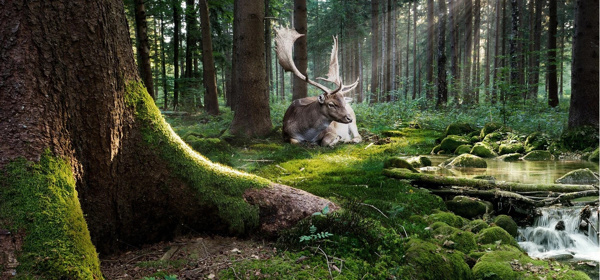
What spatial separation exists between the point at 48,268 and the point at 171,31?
26.3 metres

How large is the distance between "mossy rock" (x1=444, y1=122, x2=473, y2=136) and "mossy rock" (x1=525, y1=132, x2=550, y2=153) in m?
2.37

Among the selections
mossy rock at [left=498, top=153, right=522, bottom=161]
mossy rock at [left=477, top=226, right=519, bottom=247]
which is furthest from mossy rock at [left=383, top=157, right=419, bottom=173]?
mossy rock at [left=498, top=153, right=522, bottom=161]

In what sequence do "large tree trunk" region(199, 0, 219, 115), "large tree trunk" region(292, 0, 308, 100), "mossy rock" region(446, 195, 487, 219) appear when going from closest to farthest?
"mossy rock" region(446, 195, 487, 219), "large tree trunk" region(292, 0, 308, 100), "large tree trunk" region(199, 0, 219, 115)

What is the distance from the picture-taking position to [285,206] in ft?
11.3

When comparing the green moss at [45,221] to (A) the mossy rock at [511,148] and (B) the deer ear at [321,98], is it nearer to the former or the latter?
(B) the deer ear at [321,98]

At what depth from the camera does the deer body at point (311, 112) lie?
907 cm

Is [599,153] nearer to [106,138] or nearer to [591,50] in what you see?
[591,50]

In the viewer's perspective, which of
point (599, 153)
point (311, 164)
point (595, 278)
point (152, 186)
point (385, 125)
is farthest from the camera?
point (385, 125)

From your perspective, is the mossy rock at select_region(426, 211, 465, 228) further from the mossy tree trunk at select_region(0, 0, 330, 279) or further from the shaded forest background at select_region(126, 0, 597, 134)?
the shaded forest background at select_region(126, 0, 597, 134)

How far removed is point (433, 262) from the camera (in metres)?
3.16

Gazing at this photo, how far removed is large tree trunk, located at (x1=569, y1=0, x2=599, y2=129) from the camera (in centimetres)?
925

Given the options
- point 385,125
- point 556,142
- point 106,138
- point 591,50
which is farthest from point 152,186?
point 385,125

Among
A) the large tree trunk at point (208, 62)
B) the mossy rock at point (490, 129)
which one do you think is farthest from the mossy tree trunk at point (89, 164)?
the large tree trunk at point (208, 62)

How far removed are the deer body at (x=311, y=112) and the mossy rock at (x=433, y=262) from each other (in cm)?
576
